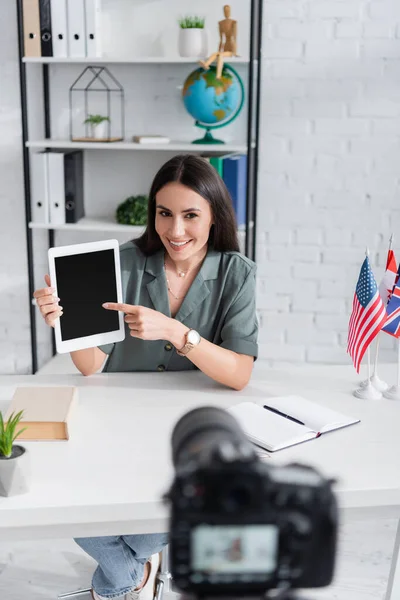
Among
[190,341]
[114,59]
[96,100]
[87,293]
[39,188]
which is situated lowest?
[190,341]

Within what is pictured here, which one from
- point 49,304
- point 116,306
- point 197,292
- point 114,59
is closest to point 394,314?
point 197,292

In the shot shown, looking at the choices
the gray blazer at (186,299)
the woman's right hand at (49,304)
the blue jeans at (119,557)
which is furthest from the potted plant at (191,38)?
the blue jeans at (119,557)

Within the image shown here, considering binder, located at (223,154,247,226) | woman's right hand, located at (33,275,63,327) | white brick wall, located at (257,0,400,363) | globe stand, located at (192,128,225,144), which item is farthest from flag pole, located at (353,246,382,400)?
white brick wall, located at (257,0,400,363)

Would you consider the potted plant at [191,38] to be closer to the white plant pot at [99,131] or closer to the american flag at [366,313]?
the white plant pot at [99,131]

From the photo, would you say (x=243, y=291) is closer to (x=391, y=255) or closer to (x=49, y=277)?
(x=391, y=255)

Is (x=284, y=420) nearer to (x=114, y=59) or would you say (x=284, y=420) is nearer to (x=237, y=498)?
(x=237, y=498)

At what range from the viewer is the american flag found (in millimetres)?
1647

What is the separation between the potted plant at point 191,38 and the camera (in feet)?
9.01

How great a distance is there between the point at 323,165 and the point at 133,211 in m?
0.83

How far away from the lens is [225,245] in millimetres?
1879

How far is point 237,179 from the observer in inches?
110

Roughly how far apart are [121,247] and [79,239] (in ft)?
4.58

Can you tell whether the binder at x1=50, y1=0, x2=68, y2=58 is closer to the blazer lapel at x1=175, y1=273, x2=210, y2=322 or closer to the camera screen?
the blazer lapel at x1=175, y1=273, x2=210, y2=322

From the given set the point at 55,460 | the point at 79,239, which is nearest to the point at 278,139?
the point at 79,239
